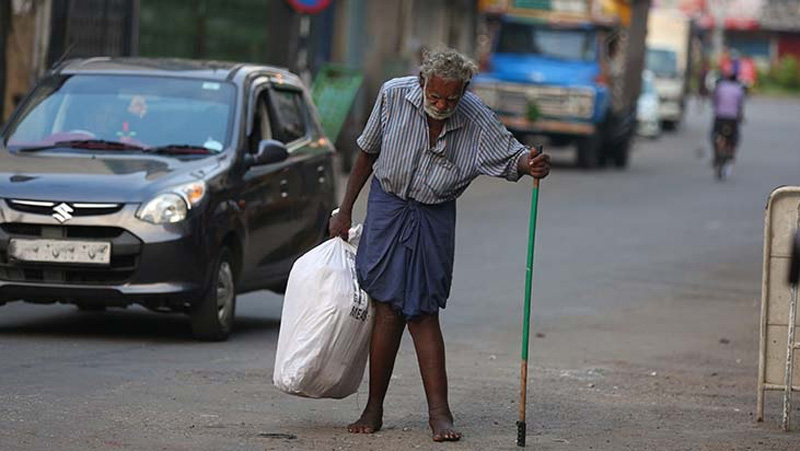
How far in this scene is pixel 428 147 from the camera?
7398mm

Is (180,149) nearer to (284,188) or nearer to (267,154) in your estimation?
(267,154)

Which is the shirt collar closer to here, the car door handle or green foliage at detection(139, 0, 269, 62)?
the car door handle

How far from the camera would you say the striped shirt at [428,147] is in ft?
24.2

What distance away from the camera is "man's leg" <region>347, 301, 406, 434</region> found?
7.50 m

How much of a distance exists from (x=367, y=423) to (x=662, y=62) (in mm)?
46313

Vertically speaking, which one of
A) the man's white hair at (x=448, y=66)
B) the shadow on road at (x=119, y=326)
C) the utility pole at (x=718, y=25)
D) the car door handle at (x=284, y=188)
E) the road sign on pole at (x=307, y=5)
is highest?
the utility pole at (x=718, y=25)

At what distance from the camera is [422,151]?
7.40m

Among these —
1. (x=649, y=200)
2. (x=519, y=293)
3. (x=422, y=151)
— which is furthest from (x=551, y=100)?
(x=422, y=151)

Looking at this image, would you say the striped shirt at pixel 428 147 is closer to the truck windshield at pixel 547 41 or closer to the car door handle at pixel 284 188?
the car door handle at pixel 284 188

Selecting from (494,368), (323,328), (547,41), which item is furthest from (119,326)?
(547,41)

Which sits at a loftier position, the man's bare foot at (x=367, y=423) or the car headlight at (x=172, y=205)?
the car headlight at (x=172, y=205)

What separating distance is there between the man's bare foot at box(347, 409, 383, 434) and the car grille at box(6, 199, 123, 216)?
2.99 m

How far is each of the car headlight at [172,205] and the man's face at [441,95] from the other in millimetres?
3205

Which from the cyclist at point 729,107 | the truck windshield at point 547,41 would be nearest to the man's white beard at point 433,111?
the cyclist at point 729,107
